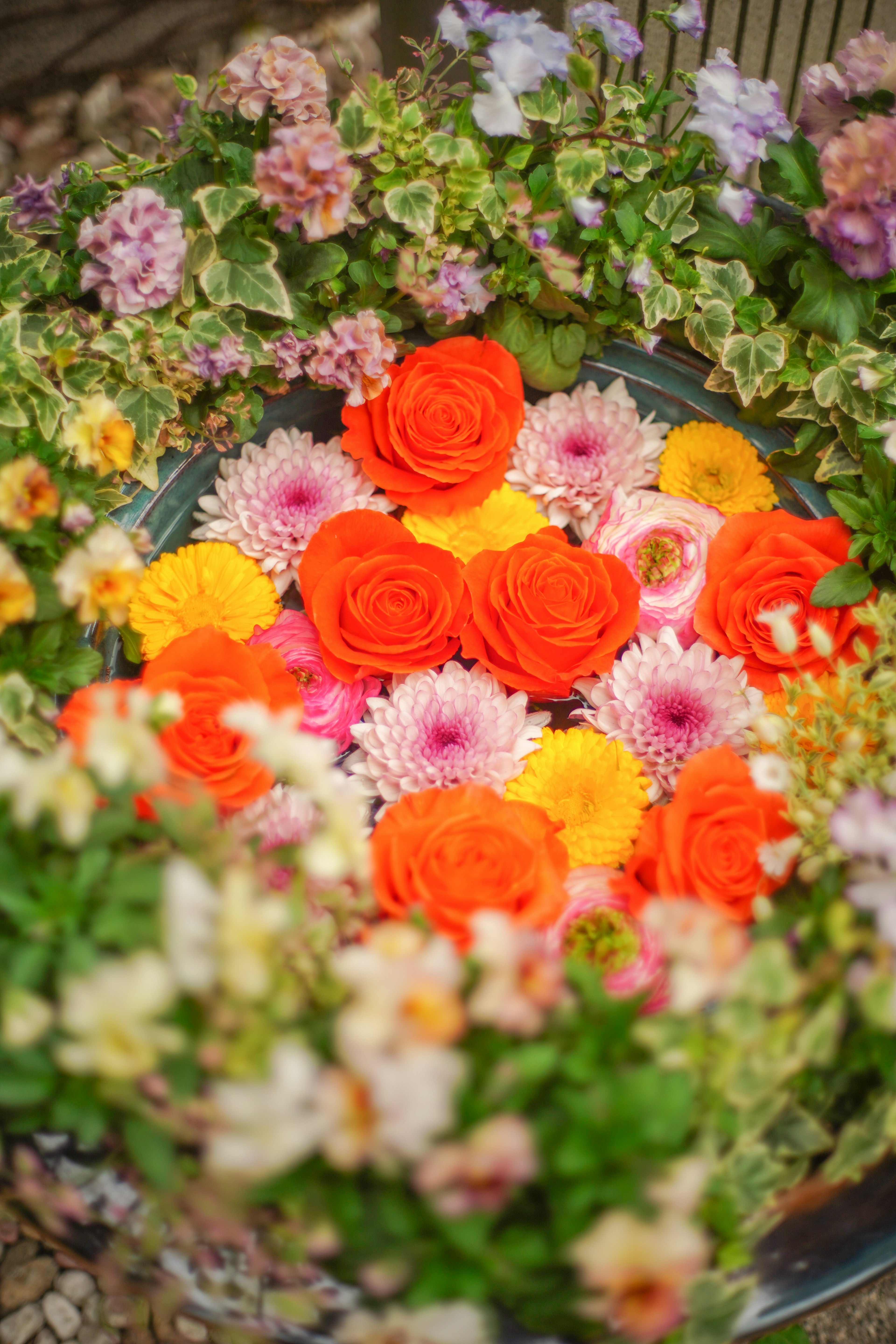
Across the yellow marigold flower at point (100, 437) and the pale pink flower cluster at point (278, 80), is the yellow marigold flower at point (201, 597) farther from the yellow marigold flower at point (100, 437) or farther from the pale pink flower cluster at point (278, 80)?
the pale pink flower cluster at point (278, 80)

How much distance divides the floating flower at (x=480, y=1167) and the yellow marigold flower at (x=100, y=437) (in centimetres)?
76

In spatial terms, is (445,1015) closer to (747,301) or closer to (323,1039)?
(323,1039)

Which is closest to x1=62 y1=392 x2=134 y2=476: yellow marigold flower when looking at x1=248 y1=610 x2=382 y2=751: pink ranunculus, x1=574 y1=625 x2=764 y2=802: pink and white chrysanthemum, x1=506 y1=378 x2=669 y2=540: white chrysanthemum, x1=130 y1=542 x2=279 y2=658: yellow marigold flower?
x1=130 y1=542 x2=279 y2=658: yellow marigold flower

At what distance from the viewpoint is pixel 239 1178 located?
1.87 ft

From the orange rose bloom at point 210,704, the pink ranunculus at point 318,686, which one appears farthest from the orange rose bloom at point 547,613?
the orange rose bloom at point 210,704

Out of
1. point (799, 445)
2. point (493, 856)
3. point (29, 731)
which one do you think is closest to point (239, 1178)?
point (493, 856)

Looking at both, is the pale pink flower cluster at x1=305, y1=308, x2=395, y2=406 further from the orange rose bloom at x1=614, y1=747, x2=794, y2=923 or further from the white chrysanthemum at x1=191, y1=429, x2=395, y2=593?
the orange rose bloom at x1=614, y1=747, x2=794, y2=923

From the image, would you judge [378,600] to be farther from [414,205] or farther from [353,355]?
[414,205]

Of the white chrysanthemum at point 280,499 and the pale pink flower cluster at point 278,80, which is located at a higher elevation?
the pale pink flower cluster at point 278,80

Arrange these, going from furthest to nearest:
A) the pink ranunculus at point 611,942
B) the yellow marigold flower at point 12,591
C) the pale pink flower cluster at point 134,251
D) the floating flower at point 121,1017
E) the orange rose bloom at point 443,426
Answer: the orange rose bloom at point 443,426
the pale pink flower cluster at point 134,251
the pink ranunculus at point 611,942
the yellow marigold flower at point 12,591
the floating flower at point 121,1017

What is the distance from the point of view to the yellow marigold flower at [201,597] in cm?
113

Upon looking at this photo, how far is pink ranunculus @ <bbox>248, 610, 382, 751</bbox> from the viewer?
112cm

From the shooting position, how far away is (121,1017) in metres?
0.52

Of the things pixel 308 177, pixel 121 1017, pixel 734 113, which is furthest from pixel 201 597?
pixel 734 113
